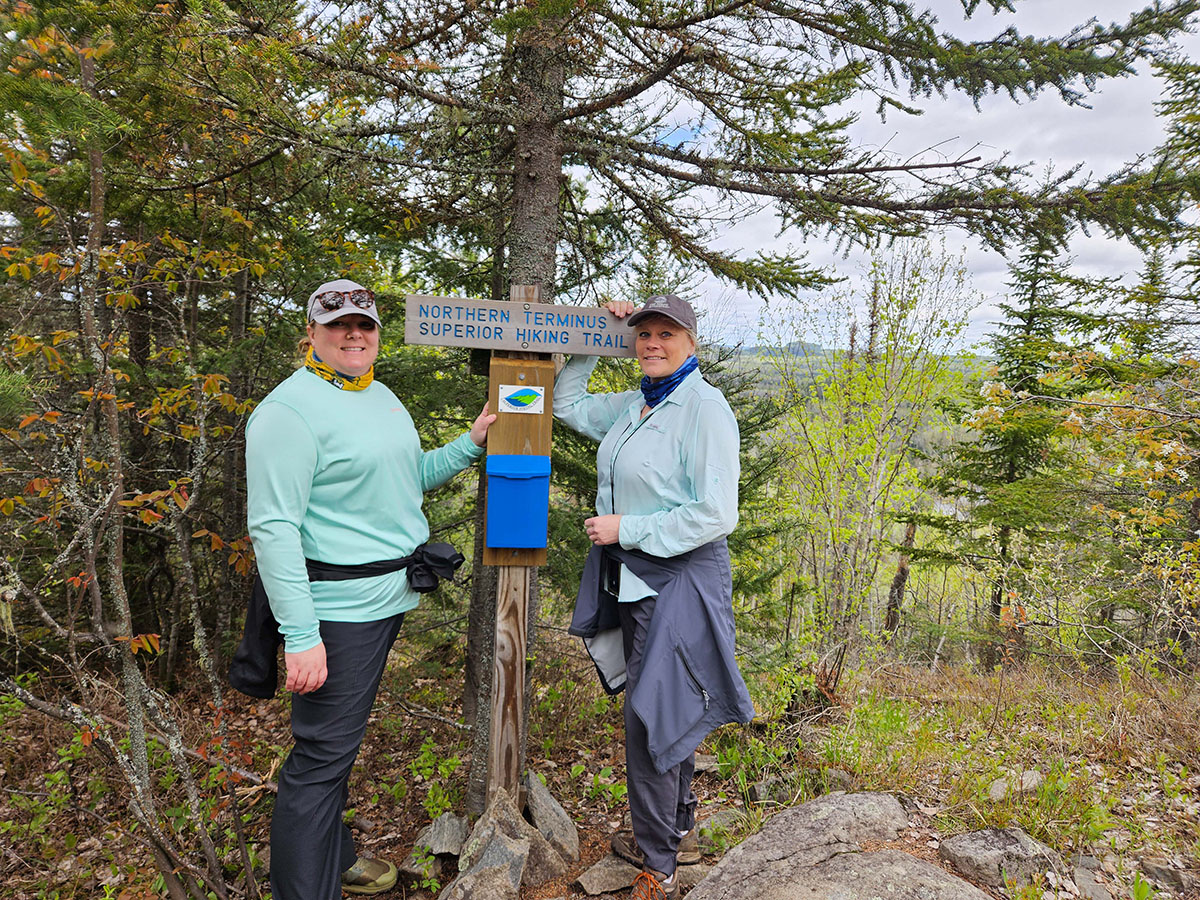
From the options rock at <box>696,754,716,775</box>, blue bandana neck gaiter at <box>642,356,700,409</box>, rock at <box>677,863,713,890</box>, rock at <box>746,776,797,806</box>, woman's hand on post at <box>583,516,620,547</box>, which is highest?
blue bandana neck gaiter at <box>642,356,700,409</box>

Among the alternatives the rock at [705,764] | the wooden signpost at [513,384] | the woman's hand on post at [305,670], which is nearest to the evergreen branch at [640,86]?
the wooden signpost at [513,384]

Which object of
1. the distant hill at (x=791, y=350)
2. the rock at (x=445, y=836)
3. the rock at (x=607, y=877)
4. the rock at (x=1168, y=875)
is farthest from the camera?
the distant hill at (x=791, y=350)

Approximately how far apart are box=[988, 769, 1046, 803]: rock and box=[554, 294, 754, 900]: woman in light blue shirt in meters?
1.68

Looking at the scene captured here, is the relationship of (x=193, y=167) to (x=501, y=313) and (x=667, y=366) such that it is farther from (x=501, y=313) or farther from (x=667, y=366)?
(x=667, y=366)

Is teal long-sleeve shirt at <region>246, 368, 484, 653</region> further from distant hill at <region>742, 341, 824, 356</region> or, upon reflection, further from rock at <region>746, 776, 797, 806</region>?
distant hill at <region>742, 341, 824, 356</region>

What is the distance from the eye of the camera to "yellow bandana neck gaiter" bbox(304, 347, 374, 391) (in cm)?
242

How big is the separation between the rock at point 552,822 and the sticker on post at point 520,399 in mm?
2096

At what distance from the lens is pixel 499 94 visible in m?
3.71

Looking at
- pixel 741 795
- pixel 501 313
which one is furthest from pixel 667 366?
pixel 741 795

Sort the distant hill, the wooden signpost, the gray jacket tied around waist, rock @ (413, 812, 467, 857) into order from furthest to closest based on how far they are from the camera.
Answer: the distant hill
rock @ (413, 812, 467, 857)
the wooden signpost
the gray jacket tied around waist

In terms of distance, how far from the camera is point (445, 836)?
3363mm

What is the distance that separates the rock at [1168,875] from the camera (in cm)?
269

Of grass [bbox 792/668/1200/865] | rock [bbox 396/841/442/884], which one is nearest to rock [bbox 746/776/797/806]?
grass [bbox 792/668/1200/865]

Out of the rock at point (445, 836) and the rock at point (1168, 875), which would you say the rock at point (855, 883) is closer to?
the rock at point (1168, 875)
